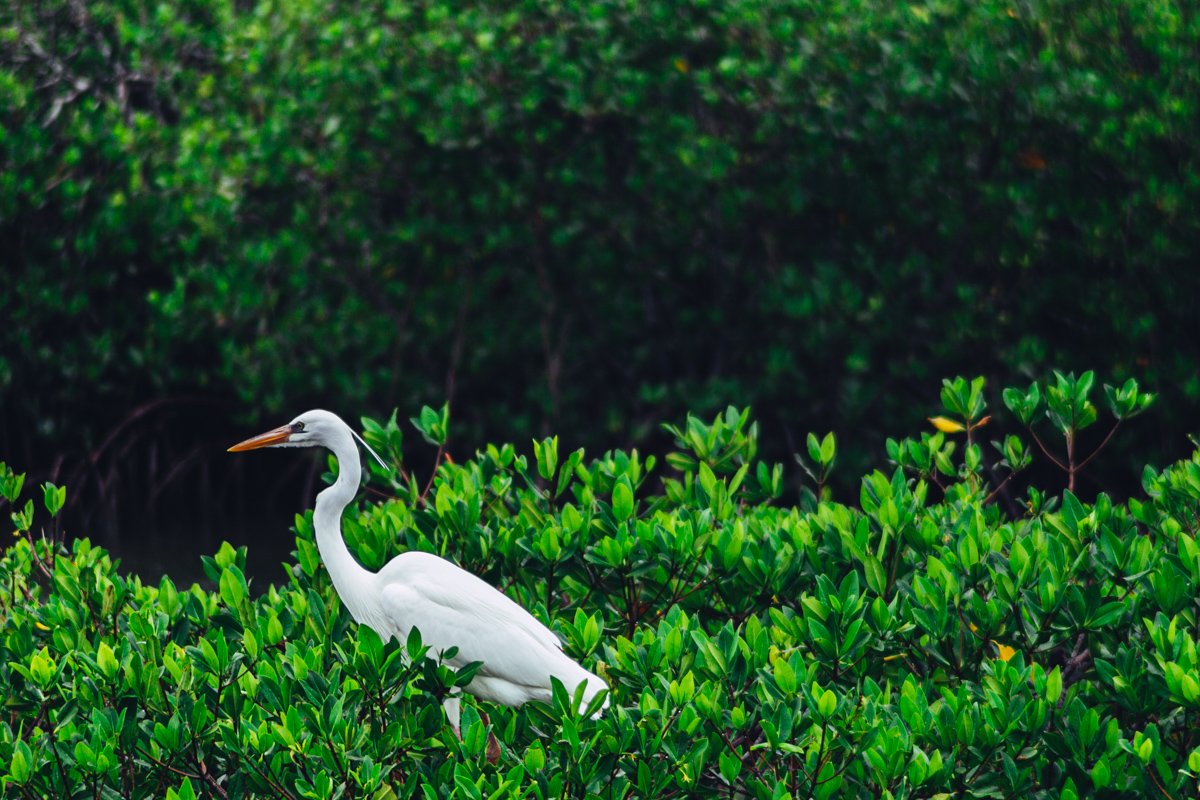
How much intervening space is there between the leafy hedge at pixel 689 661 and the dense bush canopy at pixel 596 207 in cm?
413

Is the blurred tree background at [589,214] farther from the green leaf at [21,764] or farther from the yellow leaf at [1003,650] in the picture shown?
the green leaf at [21,764]

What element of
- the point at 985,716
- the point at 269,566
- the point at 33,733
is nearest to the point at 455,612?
the point at 33,733

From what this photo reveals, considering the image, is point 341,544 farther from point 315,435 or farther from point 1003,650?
point 1003,650

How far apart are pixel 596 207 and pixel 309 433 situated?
4957mm

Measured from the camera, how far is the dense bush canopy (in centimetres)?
915

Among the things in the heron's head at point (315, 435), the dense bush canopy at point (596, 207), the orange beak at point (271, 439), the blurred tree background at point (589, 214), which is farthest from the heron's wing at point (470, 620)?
the dense bush canopy at point (596, 207)

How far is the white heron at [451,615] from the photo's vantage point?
14.7 feet

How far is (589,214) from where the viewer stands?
989cm

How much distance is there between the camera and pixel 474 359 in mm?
10148

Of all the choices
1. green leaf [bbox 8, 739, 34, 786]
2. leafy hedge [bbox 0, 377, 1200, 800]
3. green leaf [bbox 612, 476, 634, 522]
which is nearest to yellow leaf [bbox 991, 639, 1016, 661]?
leafy hedge [bbox 0, 377, 1200, 800]

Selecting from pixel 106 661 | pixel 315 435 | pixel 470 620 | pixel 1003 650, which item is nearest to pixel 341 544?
pixel 315 435

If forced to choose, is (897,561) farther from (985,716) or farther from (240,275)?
(240,275)

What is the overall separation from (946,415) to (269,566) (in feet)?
13.7

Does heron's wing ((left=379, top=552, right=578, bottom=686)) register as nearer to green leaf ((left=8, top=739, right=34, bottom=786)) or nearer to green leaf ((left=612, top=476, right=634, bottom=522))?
green leaf ((left=612, top=476, right=634, bottom=522))
